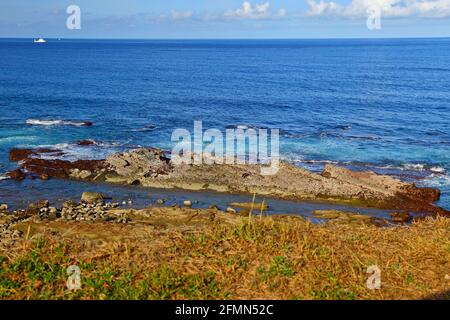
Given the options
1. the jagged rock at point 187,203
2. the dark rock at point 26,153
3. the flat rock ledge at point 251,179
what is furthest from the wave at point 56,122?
the jagged rock at point 187,203

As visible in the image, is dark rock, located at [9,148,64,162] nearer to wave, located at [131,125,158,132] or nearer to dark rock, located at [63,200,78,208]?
wave, located at [131,125,158,132]

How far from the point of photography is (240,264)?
10.0 m

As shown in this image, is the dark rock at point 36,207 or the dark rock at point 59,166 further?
the dark rock at point 59,166

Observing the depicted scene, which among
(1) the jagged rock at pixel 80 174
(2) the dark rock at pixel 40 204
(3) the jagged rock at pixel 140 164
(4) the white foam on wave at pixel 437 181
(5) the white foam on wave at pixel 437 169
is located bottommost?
(4) the white foam on wave at pixel 437 181

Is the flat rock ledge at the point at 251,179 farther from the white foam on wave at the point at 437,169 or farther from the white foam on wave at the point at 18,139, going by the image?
the white foam on wave at the point at 18,139

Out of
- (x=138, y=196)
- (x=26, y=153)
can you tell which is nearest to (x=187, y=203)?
(x=138, y=196)

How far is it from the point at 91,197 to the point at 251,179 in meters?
10.2

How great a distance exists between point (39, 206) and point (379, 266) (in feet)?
69.5

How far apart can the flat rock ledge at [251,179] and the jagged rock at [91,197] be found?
3.40 m

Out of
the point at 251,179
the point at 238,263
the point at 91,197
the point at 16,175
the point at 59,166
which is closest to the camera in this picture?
the point at 238,263

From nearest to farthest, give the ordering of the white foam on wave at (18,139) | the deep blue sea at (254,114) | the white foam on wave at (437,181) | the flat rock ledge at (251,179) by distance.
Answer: the flat rock ledge at (251,179) → the white foam on wave at (437,181) → the deep blue sea at (254,114) → the white foam on wave at (18,139)

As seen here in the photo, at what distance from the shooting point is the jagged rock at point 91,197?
90.6 ft

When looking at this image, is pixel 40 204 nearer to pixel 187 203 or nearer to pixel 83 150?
pixel 187 203

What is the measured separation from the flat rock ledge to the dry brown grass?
17202 millimetres
